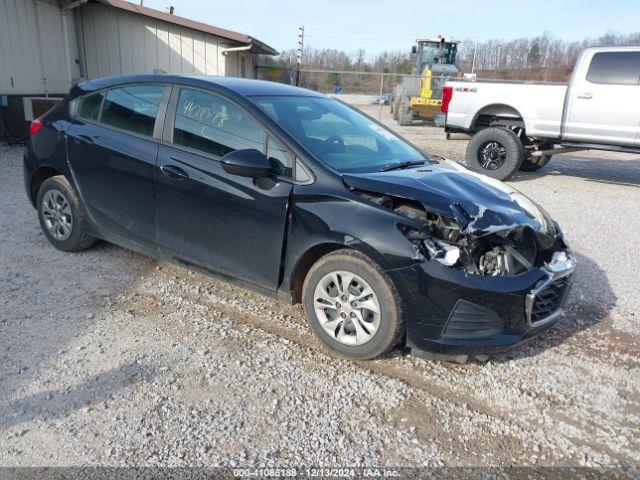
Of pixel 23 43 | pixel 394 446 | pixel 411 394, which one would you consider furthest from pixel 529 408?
pixel 23 43

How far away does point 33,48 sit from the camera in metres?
12.3

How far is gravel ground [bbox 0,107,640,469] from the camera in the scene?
2.53 m

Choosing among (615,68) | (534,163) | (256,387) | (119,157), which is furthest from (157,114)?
(534,163)

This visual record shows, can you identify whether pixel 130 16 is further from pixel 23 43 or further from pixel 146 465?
pixel 146 465

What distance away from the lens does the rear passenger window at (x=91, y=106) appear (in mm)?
4430

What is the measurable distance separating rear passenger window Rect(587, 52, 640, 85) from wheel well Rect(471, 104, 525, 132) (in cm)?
133

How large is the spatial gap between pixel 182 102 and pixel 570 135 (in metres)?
7.63

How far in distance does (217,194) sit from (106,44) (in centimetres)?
1328

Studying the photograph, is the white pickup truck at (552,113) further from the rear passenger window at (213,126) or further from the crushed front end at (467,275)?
the rear passenger window at (213,126)

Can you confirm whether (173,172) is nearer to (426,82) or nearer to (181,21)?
(181,21)

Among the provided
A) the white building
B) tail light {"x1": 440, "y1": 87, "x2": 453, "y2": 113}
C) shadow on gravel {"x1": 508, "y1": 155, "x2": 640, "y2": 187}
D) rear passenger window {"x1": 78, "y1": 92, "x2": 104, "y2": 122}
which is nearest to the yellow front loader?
shadow on gravel {"x1": 508, "y1": 155, "x2": 640, "y2": 187}

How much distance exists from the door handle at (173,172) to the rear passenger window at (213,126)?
0.19 m

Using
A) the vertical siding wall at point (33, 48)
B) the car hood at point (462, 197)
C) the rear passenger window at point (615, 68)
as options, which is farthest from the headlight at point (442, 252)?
the vertical siding wall at point (33, 48)

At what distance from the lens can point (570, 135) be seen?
29.6ft
